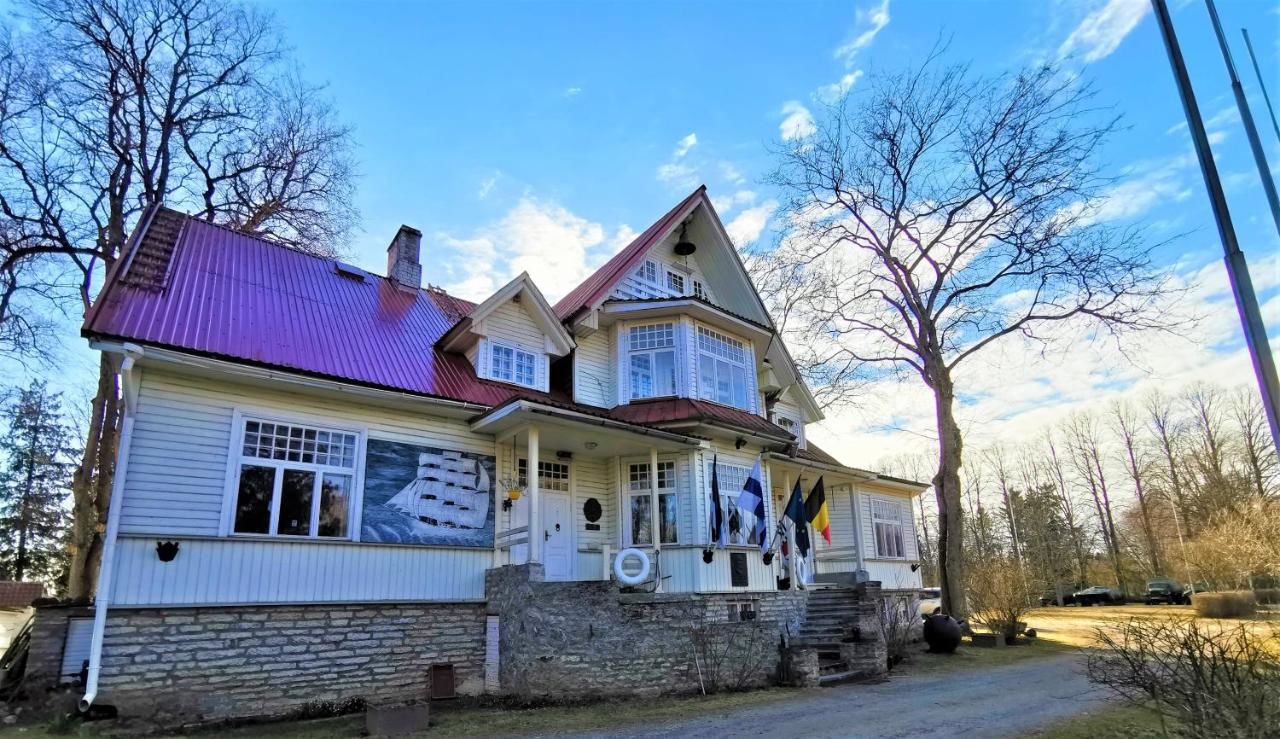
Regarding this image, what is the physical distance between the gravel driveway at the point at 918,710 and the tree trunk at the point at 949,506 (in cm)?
700

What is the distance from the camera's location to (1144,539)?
4728 cm

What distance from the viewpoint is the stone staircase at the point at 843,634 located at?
12766 mm

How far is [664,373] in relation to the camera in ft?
49.4

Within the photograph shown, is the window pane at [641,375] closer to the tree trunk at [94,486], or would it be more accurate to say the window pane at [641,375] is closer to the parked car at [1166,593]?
the tree trunk at [94,486]

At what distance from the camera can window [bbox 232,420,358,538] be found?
9805 mm

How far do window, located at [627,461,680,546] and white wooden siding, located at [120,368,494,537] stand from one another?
6.47 m

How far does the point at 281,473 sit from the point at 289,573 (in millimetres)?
1476

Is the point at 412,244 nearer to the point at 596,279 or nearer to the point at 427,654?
the point at 596,279

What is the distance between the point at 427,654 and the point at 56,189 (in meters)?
15.6

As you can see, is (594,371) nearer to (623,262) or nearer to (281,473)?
(623,262)

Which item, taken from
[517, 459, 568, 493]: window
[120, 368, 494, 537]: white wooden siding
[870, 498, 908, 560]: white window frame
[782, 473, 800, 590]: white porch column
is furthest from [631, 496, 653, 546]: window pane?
[870, 498, 908, 560]: white window frame

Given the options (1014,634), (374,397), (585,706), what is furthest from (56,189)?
(1014,634)

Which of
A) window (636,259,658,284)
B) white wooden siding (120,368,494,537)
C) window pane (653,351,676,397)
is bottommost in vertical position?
white wooden siding (120,368,494,537)

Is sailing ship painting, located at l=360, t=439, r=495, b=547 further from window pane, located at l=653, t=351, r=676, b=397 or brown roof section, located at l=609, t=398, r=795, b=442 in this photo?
window pane, located at l=653, t=351, r=676, b=397
